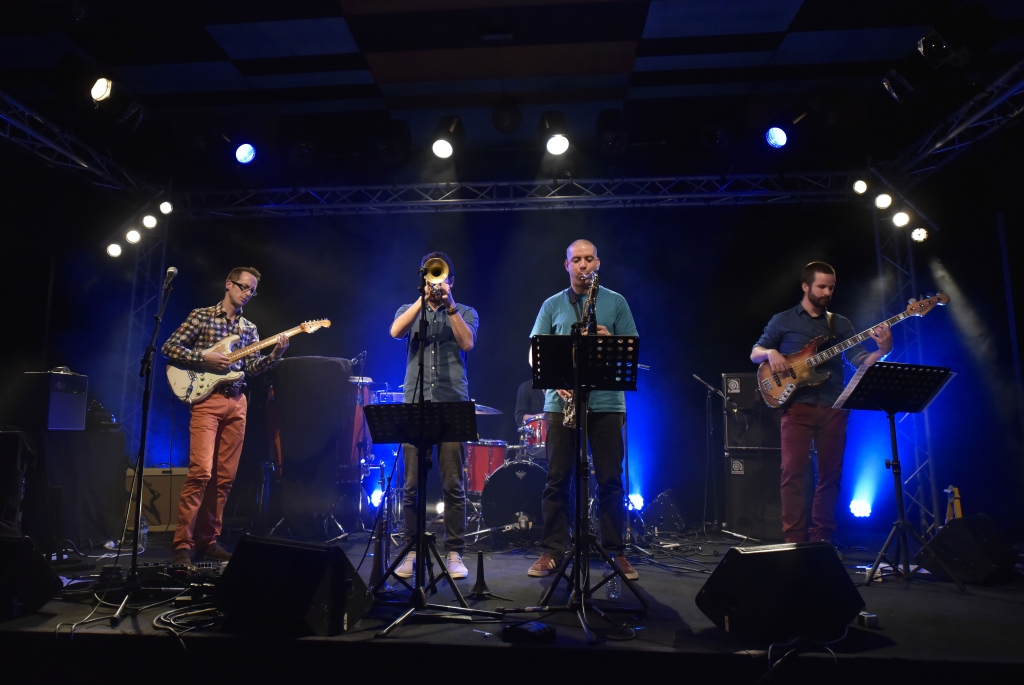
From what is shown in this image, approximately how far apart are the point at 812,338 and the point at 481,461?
12.4 ft

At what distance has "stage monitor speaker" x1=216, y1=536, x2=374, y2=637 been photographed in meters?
3.17

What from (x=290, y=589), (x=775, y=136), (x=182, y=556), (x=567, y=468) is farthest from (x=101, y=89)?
(x=775, y=136)

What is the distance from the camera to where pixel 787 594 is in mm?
3074

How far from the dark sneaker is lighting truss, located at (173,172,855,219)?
4.72 meters

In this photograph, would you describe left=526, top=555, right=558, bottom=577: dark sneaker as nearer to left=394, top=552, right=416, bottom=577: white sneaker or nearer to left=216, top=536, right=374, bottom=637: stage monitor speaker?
left=394, top=552, right=416, bottom=577: white sneaker

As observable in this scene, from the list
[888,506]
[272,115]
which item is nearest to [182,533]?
[272,115]

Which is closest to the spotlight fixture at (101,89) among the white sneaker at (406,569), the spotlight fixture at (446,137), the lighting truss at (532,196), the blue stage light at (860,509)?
the lighting truss at (532,196)

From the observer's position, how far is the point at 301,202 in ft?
28.6

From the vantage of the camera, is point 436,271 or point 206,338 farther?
point 206,338

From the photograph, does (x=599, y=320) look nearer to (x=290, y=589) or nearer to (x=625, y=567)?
(x=625, y=567)

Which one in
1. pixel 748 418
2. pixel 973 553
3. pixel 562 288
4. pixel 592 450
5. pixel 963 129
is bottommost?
pixel 973 553

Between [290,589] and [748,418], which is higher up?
[748,418]

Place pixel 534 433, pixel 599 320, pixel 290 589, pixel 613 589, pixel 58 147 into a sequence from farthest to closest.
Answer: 1. pixel 534 433
2. pixel 58 147
3. pixel 599 320
4. pixel 613 589
5. pixel 290 589

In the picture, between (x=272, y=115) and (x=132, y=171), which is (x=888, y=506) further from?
(x=132, y=171)
